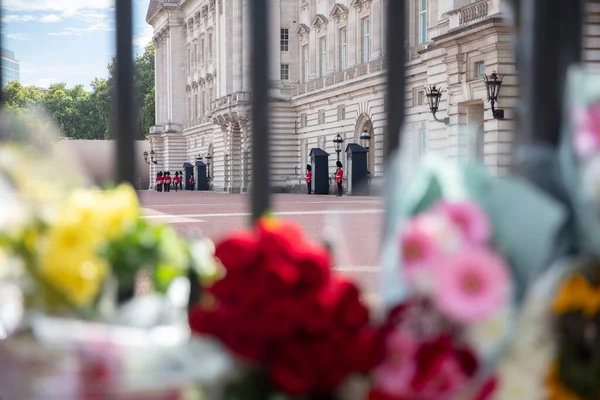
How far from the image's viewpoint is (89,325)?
101 centimetres

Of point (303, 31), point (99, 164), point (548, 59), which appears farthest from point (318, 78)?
point (548, 59)

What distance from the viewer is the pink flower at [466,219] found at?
105 centimetres

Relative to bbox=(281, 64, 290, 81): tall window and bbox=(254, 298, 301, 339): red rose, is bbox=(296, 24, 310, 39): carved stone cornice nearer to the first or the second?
bbox=(281, 64, 290, 81): tall window

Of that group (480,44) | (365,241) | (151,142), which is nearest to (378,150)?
(480,44)

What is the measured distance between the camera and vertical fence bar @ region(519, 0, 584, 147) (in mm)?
1256

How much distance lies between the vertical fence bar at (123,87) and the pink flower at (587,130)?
76cm

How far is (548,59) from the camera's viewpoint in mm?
1259

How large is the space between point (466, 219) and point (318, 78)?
39.1 metres

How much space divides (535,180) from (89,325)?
696 mm

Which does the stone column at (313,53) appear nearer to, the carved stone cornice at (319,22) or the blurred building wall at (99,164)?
the carved stone cornice at (319,22)

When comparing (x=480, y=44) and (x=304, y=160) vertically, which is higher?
(x=480, y=44)

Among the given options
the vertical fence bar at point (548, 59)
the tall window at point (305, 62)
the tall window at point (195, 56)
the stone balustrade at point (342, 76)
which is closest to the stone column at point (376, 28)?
the stone balustrade at point (342, 76)

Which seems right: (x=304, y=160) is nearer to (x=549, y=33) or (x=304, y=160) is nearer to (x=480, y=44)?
(x=480, y=44)

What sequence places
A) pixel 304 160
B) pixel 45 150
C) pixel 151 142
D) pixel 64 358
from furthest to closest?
pixel 151 142, pixel 304 160, pixel 45 150, pixel 64 358
